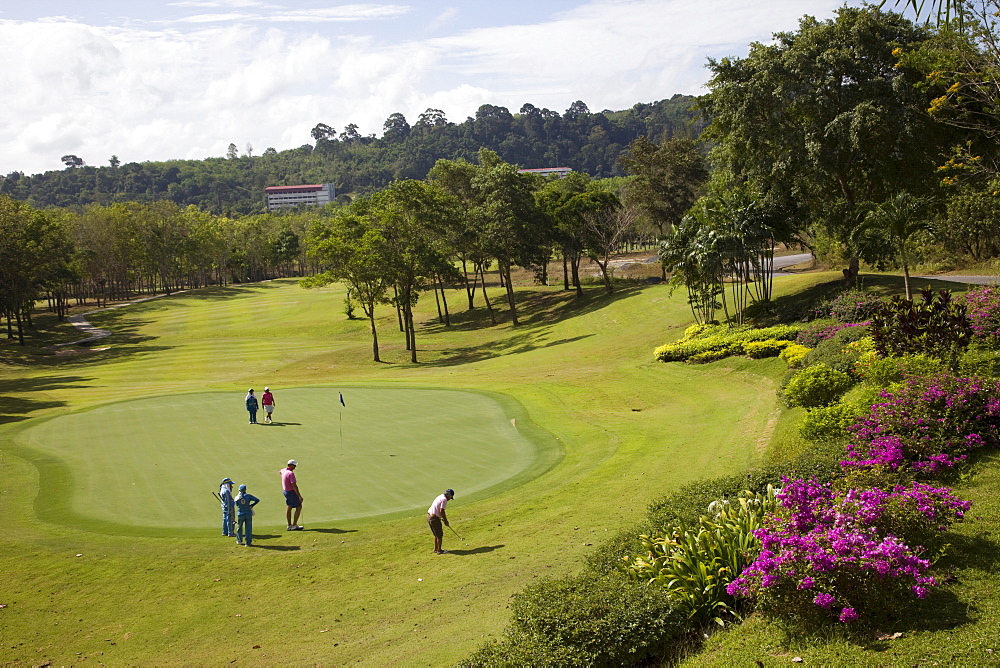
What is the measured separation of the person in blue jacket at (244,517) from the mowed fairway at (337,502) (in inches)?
12.2

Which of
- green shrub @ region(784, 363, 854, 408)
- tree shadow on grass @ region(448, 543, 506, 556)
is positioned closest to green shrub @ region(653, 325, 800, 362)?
green shrub @ region(784, 363, 854, 408)

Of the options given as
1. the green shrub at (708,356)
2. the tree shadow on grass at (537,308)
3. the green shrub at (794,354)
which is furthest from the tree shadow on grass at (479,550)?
the tree shadow on grass at (537,308)

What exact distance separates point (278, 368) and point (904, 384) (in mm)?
47599

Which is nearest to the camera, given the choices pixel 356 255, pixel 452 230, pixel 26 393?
pixel 26 393

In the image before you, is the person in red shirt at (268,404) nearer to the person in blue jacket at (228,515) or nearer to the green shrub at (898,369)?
the person in blue jacket at (228,515)

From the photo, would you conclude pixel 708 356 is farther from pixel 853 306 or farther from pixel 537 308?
pixel 537 308

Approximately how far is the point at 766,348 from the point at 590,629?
25505 millimetres

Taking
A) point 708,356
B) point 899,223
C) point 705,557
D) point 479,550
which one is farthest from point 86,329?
point 705,557

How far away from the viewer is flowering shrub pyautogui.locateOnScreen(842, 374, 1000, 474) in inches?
515

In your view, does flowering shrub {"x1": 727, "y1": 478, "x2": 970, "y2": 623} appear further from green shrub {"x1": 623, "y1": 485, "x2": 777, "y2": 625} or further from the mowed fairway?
the mowed fairway

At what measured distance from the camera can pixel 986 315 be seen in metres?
19.4

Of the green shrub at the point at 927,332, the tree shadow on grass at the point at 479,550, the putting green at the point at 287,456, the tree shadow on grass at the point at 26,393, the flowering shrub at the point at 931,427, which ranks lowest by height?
the tree shadow on grass at the point at 479,550

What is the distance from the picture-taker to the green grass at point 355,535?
12.4 meters

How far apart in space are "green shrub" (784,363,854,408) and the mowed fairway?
1.76m
